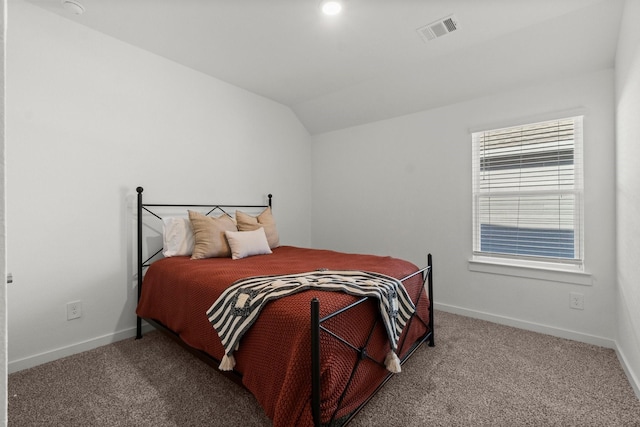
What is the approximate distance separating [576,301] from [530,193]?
38.5 inches

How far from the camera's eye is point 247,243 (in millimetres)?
2717

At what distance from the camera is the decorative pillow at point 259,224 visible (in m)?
A: 2.99

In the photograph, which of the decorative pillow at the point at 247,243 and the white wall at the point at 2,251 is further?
the decorative pillow at the point at 247,243

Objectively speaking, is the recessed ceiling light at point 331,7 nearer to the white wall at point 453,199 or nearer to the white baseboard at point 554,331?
the white wall at point 453,199

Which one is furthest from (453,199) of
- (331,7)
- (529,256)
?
(331,7)

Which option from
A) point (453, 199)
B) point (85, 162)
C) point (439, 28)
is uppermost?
point (439, 28)

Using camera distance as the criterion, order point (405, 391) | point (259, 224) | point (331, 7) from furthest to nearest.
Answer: point (259, 224) → point (331, 7) → point (405, 391)

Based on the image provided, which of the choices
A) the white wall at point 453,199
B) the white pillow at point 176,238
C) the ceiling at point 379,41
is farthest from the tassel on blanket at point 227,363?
the white wall at point 453,199

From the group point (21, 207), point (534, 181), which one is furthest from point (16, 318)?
point (534, 181)

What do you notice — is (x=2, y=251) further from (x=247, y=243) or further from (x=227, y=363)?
(x=247, y=243)

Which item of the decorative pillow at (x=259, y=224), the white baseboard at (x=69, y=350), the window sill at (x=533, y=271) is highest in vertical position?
the decorative pillow at (x=259, y=224)

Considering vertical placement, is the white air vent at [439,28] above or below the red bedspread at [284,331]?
above

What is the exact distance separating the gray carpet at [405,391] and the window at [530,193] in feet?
2.83

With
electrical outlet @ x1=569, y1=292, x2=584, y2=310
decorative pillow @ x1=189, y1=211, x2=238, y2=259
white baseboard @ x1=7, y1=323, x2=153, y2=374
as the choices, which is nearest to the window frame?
electrical outlet @ x1=569, y1=292, x2=584, y2=310
